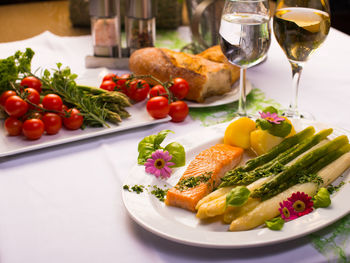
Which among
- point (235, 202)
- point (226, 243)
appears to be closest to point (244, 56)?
point (235, 202)

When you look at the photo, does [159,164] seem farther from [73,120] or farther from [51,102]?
[51,102]

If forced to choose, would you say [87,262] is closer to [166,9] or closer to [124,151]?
[124,151]

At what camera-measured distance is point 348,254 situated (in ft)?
→ 3.10

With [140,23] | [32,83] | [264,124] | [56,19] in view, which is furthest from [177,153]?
[56,19]

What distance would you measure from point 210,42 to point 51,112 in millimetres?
1023

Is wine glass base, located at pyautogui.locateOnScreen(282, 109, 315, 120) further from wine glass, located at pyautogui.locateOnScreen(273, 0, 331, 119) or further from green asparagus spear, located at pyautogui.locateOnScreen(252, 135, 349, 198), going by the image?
green asparagus spear, located at pyautogui.locateOnScreen(252, 135, 349, 198)

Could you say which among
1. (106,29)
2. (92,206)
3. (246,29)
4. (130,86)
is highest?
(246,29)

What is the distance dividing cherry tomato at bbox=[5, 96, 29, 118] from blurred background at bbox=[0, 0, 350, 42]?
47.3 inches

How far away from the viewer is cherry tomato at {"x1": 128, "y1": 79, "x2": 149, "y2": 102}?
1.71m

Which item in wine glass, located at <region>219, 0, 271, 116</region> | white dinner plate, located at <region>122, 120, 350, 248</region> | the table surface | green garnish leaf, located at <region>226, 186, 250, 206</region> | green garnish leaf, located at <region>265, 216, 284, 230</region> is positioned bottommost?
the table surface

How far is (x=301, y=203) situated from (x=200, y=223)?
0.80 ft

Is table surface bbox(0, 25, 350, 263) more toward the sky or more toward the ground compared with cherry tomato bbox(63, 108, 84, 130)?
more toward the ground

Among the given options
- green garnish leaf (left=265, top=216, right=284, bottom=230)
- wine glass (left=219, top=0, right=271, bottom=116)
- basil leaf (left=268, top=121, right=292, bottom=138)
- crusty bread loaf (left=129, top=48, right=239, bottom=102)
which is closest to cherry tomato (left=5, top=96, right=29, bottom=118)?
crusty bread loaf (left=129, top=48, right=239, bottom=102)

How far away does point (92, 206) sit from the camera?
1133 millimetres
